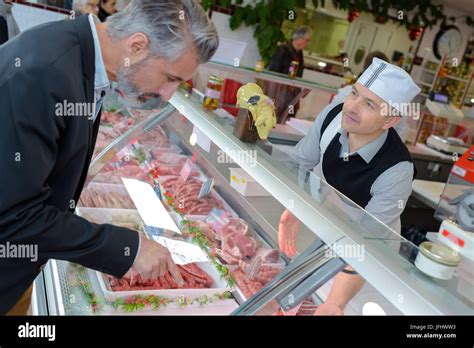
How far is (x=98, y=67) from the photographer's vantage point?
4.92 feet

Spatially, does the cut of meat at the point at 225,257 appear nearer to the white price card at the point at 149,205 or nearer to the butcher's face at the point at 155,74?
the white price card at the point at 149,205

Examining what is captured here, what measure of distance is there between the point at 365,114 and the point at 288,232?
2.77ft

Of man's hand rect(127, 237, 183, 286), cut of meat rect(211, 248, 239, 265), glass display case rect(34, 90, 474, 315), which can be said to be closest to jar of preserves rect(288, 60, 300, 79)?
glass display case rect(34, 90, 474, 315)

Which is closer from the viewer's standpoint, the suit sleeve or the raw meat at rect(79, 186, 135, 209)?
the suit sleeve

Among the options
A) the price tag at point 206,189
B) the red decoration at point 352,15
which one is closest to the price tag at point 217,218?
the price tag at point 206,189

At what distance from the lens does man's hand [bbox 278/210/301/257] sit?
69.2 inches

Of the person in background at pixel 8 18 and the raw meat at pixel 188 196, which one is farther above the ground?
the person in background at pixel 8 18

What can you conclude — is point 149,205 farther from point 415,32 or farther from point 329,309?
point 415,32

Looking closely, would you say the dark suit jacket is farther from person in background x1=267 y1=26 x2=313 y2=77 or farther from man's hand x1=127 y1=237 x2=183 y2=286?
person in background x1=267 y1=26 x2=313 y2=77

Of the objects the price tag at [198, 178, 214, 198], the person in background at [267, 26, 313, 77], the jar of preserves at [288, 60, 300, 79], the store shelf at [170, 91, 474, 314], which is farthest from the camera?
the person in background at [267, 26, 313, 77]

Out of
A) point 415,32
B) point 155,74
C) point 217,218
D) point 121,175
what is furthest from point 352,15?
point 155,74

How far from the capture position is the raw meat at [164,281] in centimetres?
204

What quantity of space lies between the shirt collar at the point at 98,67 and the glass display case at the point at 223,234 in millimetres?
662
